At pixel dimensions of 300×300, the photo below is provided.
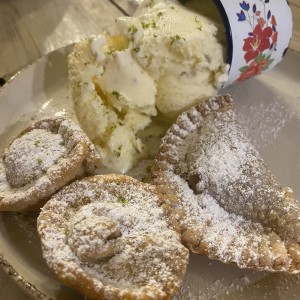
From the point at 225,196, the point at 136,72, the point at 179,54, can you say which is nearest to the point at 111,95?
the point at 136,72

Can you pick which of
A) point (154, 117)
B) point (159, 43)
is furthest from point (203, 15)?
point (154, 117)

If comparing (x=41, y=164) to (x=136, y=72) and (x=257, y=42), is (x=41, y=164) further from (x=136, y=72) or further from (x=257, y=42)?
(x=257, y=42)

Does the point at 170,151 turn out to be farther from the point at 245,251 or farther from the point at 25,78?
the point at 25,78

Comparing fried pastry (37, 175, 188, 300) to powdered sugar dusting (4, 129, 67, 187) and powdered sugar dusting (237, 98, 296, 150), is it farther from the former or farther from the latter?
powdered sugar dusting (237, 98, 296, 150)

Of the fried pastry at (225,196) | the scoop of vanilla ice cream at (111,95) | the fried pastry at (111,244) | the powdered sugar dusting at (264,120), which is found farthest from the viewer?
the powdered sugar dusting at (264,120)

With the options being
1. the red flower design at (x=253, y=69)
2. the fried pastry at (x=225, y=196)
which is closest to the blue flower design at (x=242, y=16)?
the red flower design at (x=253, y=69)

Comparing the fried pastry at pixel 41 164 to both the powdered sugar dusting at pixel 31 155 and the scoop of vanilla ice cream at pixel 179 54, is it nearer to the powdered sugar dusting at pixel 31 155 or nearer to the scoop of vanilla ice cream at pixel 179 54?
the powdered sugar dusting at pixel 31 155
